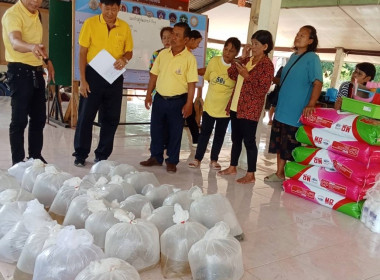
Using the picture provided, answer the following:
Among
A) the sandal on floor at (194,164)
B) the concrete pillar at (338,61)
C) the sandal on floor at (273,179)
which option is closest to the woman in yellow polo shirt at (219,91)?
the sandal on floor at (194,164)

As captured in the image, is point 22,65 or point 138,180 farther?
point 22,65

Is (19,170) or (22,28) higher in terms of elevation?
(22,28)

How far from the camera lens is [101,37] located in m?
3.08

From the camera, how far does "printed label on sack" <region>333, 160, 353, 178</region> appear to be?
2.76 m

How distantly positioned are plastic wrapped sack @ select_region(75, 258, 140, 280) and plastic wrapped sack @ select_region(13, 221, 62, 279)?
0.89 ft

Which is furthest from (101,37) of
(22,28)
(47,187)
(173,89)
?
(47,187)

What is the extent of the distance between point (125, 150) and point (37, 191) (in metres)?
1.92

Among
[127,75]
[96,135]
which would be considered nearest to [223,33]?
[127,75]

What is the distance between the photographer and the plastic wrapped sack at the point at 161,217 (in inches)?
74.1

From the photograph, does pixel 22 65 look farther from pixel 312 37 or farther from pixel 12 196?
pixel 312 37

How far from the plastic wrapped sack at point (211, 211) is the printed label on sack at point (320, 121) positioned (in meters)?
1.35

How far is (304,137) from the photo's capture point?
10.2ft

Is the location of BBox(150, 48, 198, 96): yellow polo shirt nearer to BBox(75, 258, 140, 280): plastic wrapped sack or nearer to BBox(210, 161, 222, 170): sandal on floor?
BBox(210, 161, 222, 170): sandal on floor

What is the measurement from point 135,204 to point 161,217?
0.66 ft
